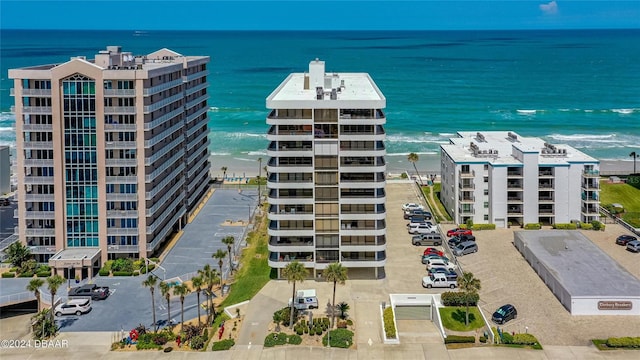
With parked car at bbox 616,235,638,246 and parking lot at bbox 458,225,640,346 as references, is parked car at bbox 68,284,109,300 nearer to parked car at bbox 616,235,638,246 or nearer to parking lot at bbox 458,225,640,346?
parking lot at bbox 458,225,640,346

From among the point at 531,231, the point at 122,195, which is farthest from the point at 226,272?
the point at 531,231

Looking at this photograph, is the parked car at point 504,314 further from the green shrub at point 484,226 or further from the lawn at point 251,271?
the green shrub at point 484,226

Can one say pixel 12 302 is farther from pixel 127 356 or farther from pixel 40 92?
pixel 40 92

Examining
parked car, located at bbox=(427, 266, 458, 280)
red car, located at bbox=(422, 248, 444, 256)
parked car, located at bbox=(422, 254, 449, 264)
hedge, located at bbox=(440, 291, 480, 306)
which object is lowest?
hedge, located at bbox=(440, 291, 480, 306)

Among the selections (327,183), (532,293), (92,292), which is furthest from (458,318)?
(92,292)

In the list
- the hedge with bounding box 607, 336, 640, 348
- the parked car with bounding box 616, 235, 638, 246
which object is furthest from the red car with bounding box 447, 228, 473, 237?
the hedge with bounding box 607, 336, 640, 348

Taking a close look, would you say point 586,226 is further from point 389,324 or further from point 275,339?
point 275,339

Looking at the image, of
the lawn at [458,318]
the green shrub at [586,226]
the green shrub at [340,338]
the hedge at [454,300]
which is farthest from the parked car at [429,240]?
the green shrub at [340,338]
